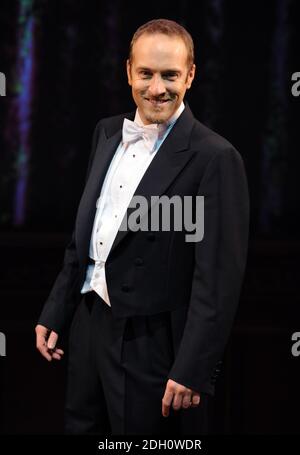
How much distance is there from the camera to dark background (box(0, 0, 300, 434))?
10.8 ft

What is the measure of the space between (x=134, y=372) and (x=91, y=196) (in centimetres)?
43

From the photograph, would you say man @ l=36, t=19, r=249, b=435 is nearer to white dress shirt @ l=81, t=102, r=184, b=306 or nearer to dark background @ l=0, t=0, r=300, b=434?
white dress shirt @ l=81, t=102, r=184, b=306

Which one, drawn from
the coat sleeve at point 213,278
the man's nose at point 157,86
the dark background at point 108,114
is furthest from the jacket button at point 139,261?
the dark background at point 108,114

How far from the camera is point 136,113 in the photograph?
6.71ft

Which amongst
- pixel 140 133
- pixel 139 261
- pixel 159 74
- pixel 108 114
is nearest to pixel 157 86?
pixel 159 74

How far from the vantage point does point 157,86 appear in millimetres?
1897

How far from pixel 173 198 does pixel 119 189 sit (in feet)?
0.51

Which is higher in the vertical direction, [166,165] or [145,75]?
[145,75]

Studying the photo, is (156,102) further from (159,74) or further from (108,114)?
(108,114)

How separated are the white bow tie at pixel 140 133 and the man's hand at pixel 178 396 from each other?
545mm

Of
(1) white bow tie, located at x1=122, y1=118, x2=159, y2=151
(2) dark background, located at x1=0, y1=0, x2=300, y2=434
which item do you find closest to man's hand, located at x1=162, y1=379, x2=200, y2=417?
(1) white bow tie, located at x1=122, y1=118, x2=159, y2=151

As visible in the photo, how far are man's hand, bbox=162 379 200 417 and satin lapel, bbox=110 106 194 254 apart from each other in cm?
33
